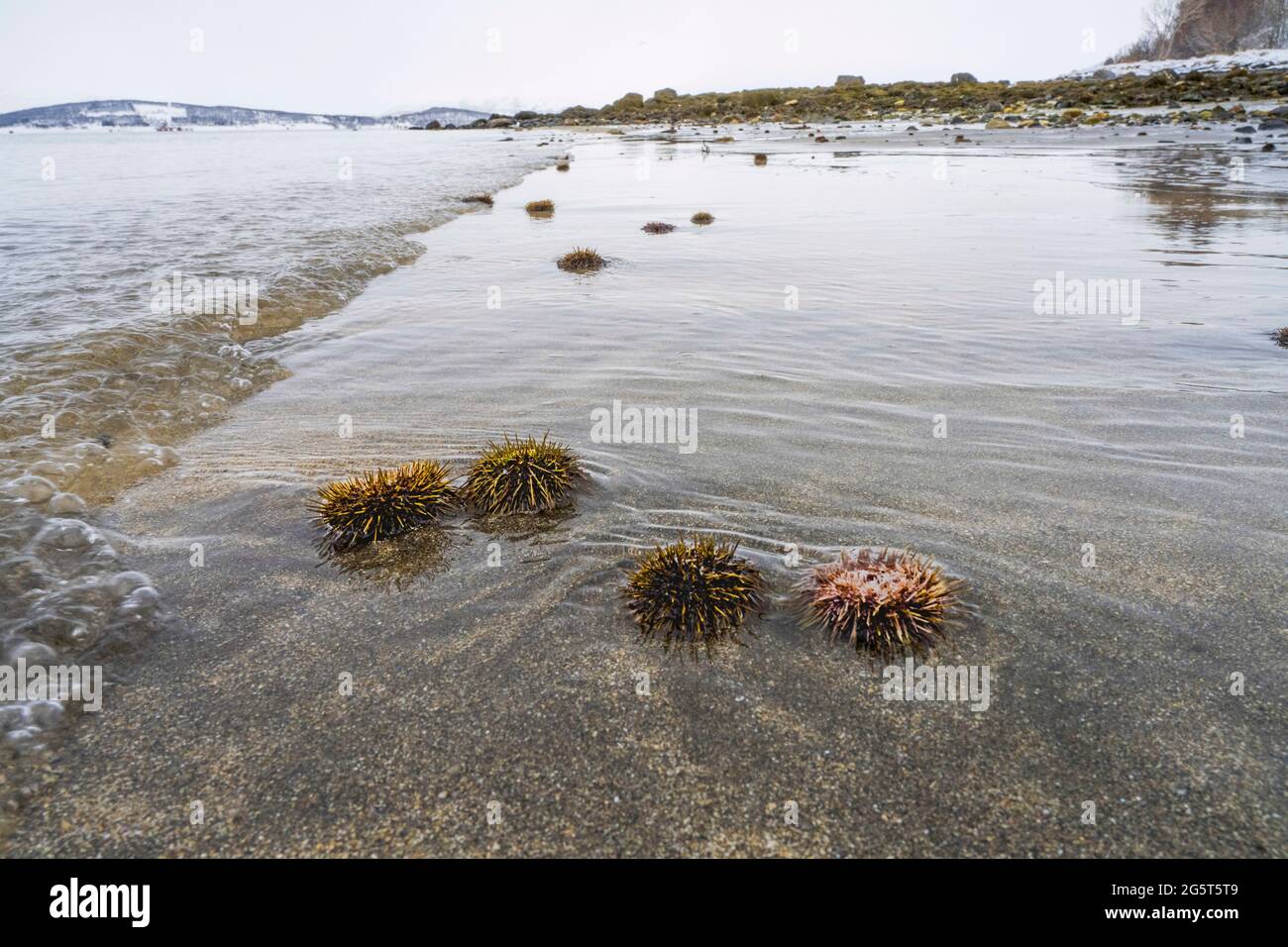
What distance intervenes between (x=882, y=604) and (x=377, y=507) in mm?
3978

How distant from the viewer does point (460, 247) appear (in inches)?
744

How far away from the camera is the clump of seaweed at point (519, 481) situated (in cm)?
585

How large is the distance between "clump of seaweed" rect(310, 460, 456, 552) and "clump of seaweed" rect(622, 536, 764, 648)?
2107 mm
